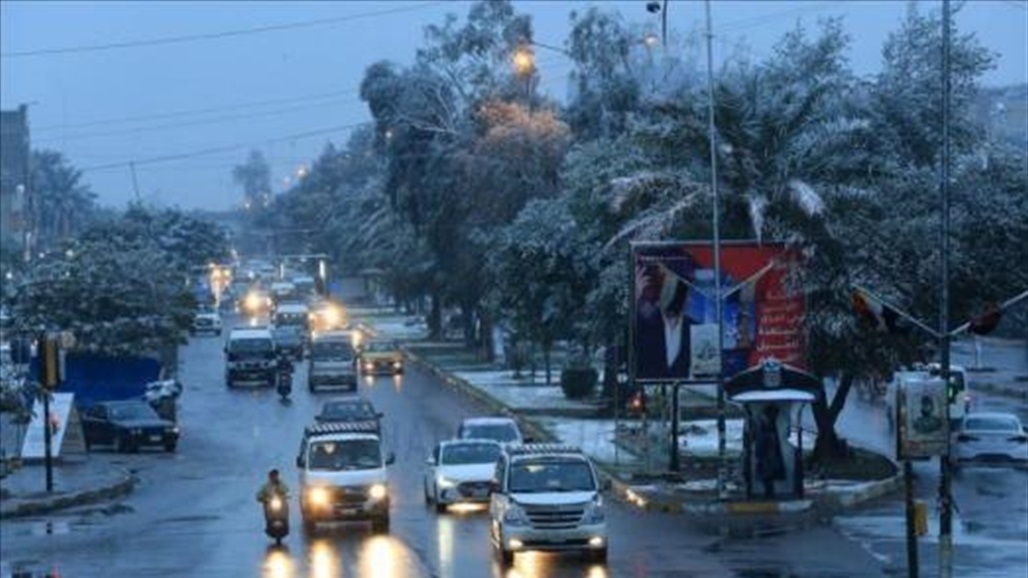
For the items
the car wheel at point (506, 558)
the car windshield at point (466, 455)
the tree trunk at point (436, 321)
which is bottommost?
the car wheel at point (506, 558)

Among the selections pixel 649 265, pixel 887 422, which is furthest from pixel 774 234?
pixel 887 422

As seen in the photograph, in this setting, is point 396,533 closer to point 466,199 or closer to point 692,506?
point 692,506

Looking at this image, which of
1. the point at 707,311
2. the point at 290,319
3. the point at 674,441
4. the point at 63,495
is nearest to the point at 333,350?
the point at 63,495

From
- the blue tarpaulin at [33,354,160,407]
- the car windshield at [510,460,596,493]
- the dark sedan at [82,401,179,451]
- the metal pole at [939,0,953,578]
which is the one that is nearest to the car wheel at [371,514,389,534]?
the car windshield at [510,460,596,493]

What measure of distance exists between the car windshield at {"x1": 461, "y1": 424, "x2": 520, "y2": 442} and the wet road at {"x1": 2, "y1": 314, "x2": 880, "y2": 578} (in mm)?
1784

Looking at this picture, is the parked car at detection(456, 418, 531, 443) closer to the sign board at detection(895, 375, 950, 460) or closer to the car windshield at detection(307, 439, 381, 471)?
the car windshield at detection(307, 439, 381, 471)

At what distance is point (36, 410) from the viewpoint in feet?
183

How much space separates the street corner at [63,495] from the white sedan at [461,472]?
8141 mm

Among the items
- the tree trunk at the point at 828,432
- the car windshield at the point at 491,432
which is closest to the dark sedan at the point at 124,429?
the car windshield at the point at 491,432

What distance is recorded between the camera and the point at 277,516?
3431cm

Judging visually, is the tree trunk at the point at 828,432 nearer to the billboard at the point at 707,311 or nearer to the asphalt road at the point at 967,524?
the asphalt road at the point at 967,524

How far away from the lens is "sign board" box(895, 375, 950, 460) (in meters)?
24.9

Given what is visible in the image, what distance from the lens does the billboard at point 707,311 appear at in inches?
1656

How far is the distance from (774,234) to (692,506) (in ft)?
21.7
